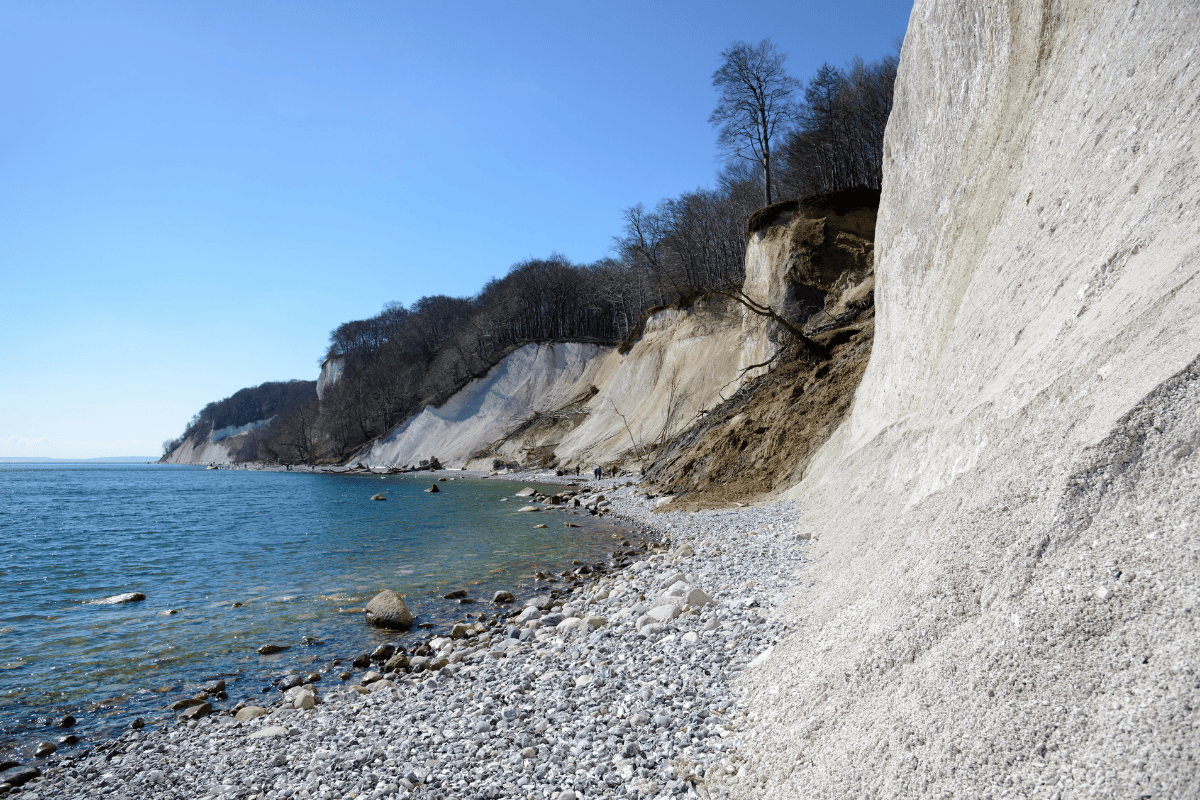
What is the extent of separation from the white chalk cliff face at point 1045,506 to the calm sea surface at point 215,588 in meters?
6.41

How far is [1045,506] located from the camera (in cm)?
340

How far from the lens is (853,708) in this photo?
10.7 ft

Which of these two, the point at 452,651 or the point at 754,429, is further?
the point at 754,429

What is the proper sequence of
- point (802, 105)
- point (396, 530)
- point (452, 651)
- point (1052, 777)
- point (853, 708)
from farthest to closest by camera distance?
point (802, 105) → point (396, 530) → point (452, 651) → point (853, 708) → point (1052, 777)

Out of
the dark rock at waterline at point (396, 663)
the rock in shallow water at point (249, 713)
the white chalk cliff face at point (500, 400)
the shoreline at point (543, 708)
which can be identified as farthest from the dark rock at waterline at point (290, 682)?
the white chalk cliff face at point (500, 400)

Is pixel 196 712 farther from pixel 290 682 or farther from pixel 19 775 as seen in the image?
pixel 19 775

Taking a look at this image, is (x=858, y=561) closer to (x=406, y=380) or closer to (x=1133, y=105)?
(x=1133, y=105)

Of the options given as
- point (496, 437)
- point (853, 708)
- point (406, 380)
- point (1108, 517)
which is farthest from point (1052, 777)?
point (406, 380)

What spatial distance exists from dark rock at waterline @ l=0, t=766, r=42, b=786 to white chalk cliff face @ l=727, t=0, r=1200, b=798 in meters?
6.12

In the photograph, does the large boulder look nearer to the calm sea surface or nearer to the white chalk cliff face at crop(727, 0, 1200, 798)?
the calm sea surface

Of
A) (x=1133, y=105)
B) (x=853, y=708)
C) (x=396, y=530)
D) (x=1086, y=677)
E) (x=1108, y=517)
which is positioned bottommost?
(x=396, y=530)

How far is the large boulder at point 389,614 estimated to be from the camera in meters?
Answer: 8.77

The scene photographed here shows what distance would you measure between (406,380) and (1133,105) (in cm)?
7362

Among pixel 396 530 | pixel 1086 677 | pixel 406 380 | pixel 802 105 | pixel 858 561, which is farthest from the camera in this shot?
pixel 406 380
